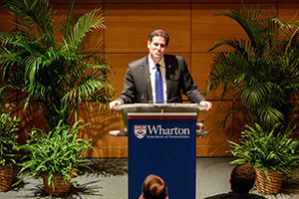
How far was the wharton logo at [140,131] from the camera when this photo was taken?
1.83 m

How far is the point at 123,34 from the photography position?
4484mm

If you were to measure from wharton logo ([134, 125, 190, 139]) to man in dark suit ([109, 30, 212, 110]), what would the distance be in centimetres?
51

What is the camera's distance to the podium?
1.83m

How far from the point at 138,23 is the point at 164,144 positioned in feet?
9.67

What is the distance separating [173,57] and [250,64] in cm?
156

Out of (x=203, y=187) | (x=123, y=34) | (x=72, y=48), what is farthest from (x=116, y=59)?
(x=203, y=187)

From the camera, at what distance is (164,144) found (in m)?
1.86

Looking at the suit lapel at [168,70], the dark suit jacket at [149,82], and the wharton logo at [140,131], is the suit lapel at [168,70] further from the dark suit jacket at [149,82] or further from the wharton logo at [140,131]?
the wharton logo at [140,131]

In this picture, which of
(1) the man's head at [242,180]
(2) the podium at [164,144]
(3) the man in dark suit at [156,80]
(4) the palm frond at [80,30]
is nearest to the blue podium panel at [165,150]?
(2) the podium at [164,144]

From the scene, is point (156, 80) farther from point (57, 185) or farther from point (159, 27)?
point (159, 27)

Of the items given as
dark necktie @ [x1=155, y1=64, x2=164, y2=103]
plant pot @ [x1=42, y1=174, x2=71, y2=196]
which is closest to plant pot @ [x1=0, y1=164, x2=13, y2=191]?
plant pot @ [x1=42, y1=174, x2=71, y2=196]

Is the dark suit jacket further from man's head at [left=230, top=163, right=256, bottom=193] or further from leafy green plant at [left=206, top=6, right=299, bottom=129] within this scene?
leafy green plant at [left=206, top=6, right=299, bottom=129]

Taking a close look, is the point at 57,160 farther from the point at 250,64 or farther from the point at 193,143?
the point at 250,64

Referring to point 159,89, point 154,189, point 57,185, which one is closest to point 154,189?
point 154,189
